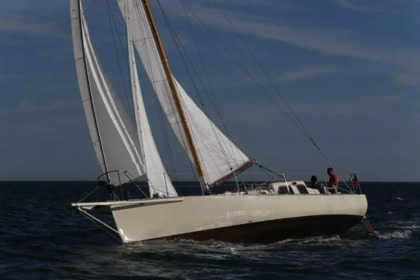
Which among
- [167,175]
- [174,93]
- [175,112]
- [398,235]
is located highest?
[174,93]

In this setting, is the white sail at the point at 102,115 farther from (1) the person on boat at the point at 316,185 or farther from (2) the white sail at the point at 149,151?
(1) the person on boat at the point at 316,185

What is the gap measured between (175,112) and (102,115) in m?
3.38

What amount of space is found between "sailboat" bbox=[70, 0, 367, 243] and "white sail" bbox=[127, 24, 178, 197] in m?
0.03

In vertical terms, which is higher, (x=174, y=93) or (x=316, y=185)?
(x=174, y=93)

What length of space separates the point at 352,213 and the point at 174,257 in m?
8.54

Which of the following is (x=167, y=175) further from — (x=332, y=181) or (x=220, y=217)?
(x=332, y=181)

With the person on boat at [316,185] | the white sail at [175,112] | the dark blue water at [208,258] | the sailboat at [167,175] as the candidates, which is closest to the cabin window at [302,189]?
the sailboat at [167,175]

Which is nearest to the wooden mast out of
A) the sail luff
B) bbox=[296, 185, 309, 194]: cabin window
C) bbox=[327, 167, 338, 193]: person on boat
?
the sail luff

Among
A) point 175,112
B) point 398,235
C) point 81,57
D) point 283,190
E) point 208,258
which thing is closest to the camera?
point 208,258

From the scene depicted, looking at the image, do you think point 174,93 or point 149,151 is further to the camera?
point 174,93

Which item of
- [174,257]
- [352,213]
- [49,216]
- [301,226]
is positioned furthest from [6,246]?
[49,216]

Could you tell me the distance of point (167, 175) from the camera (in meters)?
21.4

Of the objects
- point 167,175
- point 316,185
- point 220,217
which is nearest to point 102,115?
point 167,175

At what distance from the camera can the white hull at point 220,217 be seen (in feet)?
64.4
